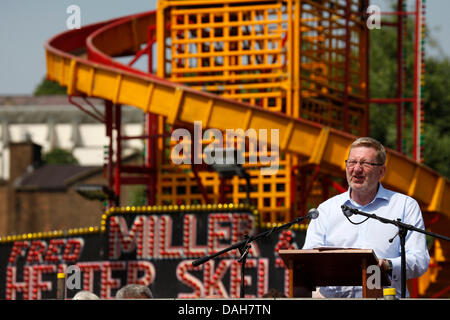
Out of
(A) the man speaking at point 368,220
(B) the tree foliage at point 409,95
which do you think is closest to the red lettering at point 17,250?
(A) the man speaking at point 368,220

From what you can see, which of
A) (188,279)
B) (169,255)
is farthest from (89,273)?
(188,279)

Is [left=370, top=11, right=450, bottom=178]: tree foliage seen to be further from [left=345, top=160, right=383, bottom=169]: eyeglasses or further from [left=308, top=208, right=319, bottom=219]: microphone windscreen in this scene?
[left=308, top=208, right=319, bottom=219]: microphone windscreen

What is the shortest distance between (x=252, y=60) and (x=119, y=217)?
7754 millimetres

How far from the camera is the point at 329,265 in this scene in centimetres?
674

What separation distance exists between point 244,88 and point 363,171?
18.1 meters

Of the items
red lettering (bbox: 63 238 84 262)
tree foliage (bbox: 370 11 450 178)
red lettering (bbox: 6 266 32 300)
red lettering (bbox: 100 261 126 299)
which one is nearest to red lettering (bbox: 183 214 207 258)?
red lettering (bbox: 100 261 126 299)

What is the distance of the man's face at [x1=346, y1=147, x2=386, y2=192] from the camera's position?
7.11 meters

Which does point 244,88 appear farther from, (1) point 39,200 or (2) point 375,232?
(1) point 39,200

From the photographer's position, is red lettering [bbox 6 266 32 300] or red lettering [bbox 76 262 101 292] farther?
red lettering [bbox 6 266 32 300]

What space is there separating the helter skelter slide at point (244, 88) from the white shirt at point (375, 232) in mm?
14795

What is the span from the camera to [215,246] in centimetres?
1889

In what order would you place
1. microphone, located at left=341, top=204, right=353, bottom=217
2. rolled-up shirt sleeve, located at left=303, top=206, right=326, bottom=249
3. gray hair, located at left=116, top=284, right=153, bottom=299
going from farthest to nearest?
gray hair, located at left=116, top=284, right=153, bottom=299, rolled-up shirt sleeve, located at left=303, top=206, right=326, bottom=249, microphone, located at left=341, top=204, right=353, bottom=217

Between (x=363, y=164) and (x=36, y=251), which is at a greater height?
(x=363, y=164)
